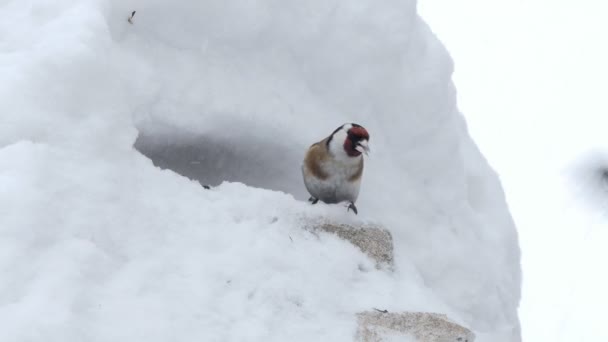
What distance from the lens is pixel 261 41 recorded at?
6961mm

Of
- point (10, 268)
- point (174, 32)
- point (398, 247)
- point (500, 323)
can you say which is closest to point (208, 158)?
point (174, 32)

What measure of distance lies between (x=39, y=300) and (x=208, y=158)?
3.57 metres

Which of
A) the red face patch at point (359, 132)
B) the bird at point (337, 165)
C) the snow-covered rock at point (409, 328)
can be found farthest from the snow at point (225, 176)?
the red face patch at point (359, 132)

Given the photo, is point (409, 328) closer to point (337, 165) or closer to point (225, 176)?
point (337, 165)

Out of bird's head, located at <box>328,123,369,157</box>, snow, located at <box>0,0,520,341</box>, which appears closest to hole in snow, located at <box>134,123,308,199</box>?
snow, located at <box>0,0,520,341</box>

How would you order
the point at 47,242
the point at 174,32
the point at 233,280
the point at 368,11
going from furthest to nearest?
the point at 368,11
the point at 174,32
the point at 233,280
the point at 47,242

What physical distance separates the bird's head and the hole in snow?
3.66 ft

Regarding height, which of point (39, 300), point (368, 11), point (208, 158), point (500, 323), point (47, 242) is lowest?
point (39, 300)

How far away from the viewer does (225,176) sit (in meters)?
7.15

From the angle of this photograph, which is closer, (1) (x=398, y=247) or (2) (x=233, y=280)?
(2) (x=233, y=280)

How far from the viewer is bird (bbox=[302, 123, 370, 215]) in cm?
587

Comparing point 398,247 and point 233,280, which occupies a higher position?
point 398,247

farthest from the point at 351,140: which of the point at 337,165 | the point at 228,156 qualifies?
the point at 228,156

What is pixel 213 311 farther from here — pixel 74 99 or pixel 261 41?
pixel 261 41
